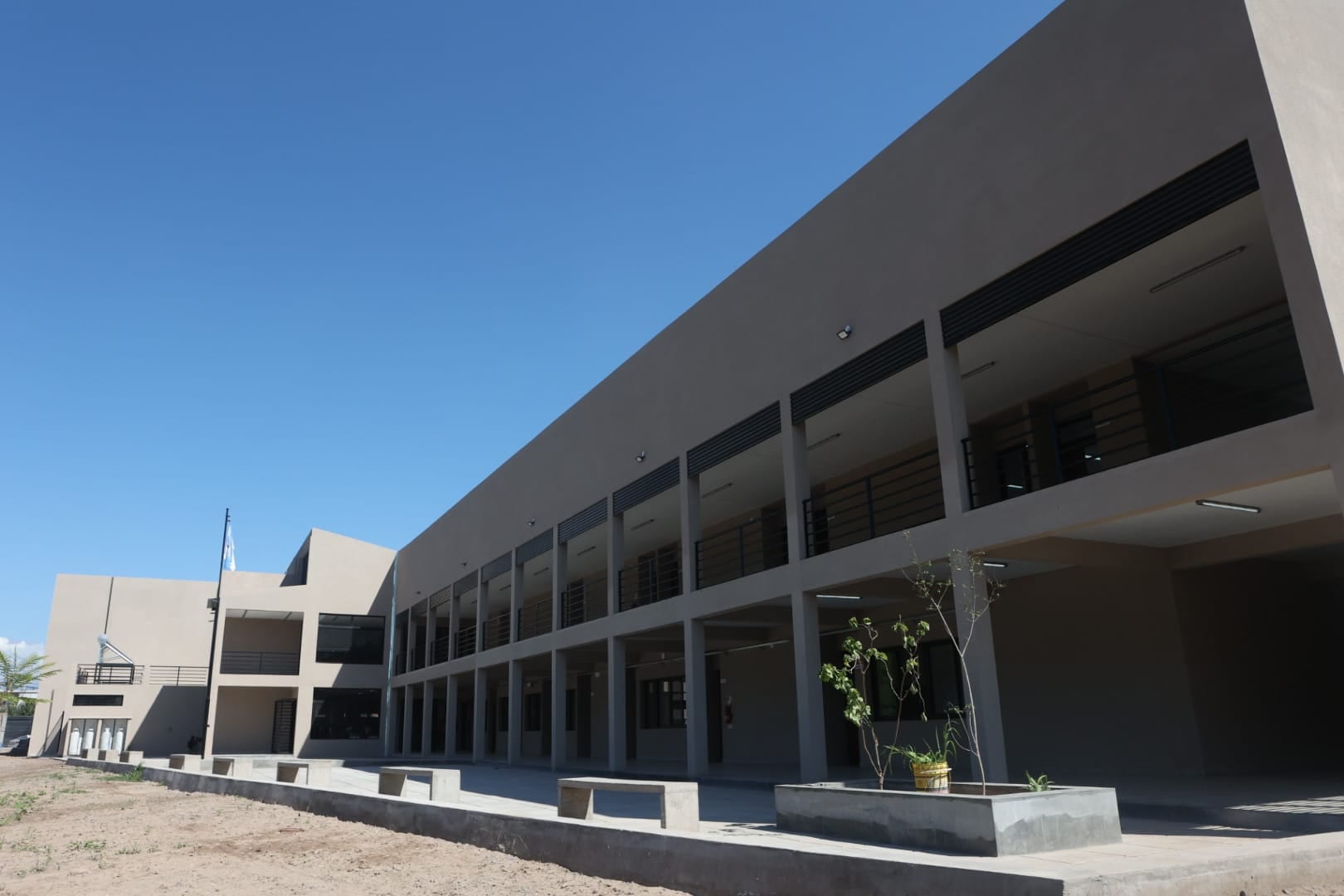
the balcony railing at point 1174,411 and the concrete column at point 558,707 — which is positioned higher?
the balcony railing at point 1174,411

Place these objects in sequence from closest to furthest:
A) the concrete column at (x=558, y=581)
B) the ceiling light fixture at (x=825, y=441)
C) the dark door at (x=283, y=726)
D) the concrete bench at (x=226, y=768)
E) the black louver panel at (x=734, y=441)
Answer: the black louver panel at (x=734, y=441) → the ceiling light fixture at (x=825, y=441) → the concrete bench at (x=226, y=768) → the concrete column at (x=558, y=581) → the dark door at (x=283, y=726)

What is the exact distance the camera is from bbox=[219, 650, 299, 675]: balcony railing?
3859 cm

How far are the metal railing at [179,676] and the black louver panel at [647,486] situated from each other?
28358mm

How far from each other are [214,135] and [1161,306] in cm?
1616

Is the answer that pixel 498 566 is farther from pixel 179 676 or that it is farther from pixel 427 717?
pixel 179 676

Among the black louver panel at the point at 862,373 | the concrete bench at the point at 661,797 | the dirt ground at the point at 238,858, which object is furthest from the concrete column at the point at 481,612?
the concrete bench at the point at 661,797

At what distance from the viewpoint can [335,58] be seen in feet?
55.0

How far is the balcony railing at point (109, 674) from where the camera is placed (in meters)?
39.2

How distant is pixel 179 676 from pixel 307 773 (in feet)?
Result: 97.0

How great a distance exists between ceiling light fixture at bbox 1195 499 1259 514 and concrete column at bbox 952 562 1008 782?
8.06 feet

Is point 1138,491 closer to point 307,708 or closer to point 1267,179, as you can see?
point 1267,179

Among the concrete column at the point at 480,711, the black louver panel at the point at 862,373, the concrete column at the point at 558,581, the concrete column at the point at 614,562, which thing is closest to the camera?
the black louver panel at the point at 862,373

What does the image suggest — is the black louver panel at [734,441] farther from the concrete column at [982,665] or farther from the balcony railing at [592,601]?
the balcony railing at [592,601]

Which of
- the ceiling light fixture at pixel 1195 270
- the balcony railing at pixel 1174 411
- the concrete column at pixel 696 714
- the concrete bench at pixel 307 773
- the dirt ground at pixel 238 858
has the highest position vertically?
the ceiling light fixture at pixel 1195 270
